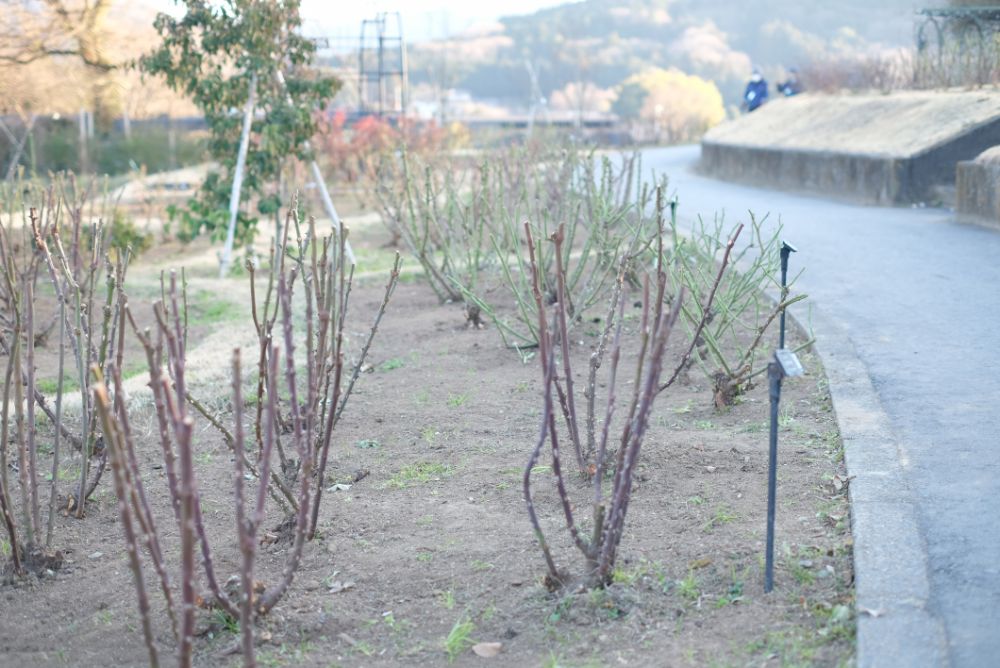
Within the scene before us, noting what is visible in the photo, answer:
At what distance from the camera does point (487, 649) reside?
9.71ft

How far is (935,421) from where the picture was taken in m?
4.27

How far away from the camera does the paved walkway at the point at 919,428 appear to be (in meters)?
2.76

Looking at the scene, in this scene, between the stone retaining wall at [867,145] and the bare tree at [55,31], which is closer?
the stone retaining wall at [867,145]

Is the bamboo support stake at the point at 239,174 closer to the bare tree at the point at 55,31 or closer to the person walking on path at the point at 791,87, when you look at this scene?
the bare tree at the point at 55,31

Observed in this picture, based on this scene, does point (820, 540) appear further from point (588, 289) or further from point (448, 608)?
point (588, 289)

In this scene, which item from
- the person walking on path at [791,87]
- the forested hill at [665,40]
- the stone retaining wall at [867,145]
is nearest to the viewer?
the stone retaining wall at [867,145]

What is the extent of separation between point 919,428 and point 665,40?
79.5 metres

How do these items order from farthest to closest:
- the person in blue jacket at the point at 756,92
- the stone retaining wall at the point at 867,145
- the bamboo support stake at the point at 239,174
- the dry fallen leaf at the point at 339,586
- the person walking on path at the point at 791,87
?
1. the person in blue jacket at the point at 756,92
2. the person walking on path at the point at 791,87
3. the stone retaining wall at the point at 867,145
4. the bamboo support stake at the point at 239,174
5. the dry fallen leaf at the point at 339,586

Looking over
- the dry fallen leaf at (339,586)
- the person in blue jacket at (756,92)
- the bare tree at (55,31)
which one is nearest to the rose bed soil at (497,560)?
the dry fallen leaf at (339,586)

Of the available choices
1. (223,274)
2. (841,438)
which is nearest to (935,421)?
(841,438)

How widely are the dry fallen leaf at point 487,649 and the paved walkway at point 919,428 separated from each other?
35.3 inches

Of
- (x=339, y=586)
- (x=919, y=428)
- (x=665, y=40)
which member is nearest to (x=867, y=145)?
(x=919, y=428)

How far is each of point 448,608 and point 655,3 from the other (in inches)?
3505

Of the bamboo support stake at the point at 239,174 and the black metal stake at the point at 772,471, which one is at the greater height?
the bamboo support stake at the point at 239,174
